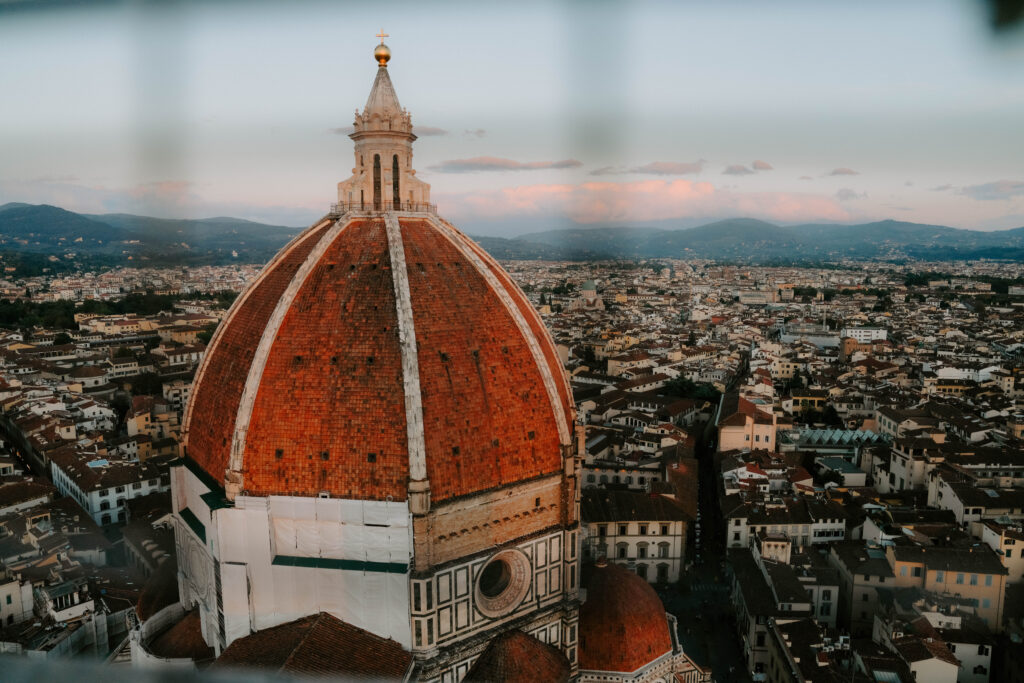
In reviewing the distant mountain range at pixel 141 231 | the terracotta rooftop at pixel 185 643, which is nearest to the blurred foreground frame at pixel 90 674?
the distant mountain range at pixel 141 231

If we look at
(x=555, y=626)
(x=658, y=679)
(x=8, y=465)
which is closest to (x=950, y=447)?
(x=658, y=679)

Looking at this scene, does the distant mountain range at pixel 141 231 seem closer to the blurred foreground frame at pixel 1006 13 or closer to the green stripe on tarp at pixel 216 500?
the green stripe on tarp at pixel 216 500

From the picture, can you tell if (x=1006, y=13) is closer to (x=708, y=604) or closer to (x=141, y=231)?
(x=141, y=231)

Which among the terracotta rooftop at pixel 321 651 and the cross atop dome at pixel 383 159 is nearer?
the terracotta rooftop at pixel 321 651

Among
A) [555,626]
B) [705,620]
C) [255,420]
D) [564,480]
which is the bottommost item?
[705,620]

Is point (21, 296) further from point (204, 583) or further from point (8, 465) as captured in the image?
point (204, 583)

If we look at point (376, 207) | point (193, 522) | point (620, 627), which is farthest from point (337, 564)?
point (376, 207)
